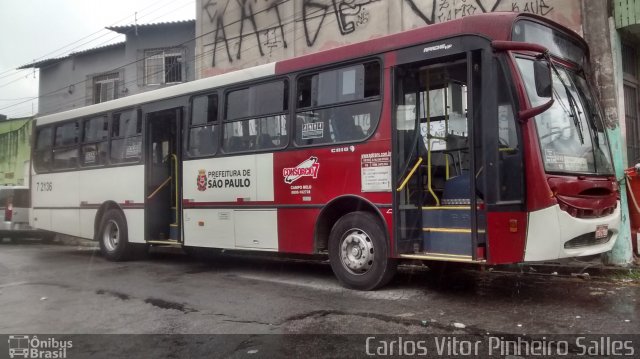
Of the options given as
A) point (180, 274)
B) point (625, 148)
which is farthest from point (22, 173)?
point (625, 148)

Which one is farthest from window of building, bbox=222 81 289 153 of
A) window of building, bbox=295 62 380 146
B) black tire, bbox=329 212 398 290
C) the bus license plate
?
the bus license plate

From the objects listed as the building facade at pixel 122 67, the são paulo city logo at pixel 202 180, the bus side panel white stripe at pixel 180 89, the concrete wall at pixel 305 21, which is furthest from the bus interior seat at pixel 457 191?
→ the building facade at pixel 122 67

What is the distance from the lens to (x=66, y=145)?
36.5 ft

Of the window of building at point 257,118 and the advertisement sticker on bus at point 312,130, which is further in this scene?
the window of building at point 257,118

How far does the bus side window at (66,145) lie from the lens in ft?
35.8

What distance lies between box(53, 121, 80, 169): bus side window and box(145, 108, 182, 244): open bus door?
90.9 inches

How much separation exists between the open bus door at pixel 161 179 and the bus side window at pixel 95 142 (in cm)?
126

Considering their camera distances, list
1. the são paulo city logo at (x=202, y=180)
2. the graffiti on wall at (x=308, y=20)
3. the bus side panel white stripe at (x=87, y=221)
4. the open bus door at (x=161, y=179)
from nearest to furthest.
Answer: the são paulo city logo at (x=202, y=180) → the open bus door at (x=161, y=179) → the graffiti on wall at (x=308, y=20) → the bus side panel white stripe at (x=87, y=221)

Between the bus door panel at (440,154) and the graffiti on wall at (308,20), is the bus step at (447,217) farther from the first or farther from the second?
the graffiti on wall at (308,20)

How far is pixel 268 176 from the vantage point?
24.2 feet

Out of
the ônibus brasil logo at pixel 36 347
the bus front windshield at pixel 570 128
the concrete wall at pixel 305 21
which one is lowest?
the ônibus brasil logo at pixel 36 347

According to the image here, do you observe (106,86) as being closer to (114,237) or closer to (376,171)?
(114,237)

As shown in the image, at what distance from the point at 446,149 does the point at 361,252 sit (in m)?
1.60

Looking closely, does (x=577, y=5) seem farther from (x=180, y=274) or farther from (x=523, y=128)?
(x=180, y=274)
